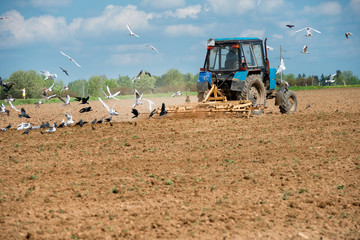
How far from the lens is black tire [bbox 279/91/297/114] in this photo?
1730cm

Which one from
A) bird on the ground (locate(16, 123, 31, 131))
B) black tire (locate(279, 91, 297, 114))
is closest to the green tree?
bird on the ground (locate(16, 123, 31, 131))

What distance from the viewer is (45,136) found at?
46.6 ft

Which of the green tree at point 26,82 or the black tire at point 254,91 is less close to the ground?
the green tree at point 26,82

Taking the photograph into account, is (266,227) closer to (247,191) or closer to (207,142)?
(247,191)

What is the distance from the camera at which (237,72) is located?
15.8m

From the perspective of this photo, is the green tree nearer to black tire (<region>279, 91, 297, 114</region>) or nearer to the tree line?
the tree line

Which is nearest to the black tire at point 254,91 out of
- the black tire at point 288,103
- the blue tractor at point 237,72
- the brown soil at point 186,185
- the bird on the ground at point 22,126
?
the blue tractor at point 237,72

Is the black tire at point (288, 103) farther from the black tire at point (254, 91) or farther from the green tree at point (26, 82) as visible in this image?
the green tree at point (26, 82)

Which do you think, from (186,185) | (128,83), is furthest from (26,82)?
A: (186,185)

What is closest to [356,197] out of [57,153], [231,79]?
[57,153]

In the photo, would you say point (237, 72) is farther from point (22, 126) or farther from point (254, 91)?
point (22, 126)

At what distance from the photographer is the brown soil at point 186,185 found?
5758mm

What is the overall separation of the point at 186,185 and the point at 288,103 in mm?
11090

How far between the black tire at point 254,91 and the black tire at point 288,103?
0.99 metres
